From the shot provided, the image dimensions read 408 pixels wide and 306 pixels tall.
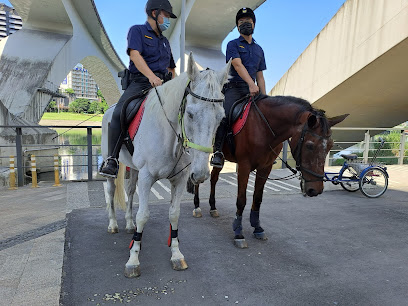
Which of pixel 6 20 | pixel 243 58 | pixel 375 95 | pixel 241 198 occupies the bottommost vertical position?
pixel 241 198

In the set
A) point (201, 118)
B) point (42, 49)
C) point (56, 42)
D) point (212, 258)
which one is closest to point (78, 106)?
point (56, 42)

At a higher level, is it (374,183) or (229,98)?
(229,98)

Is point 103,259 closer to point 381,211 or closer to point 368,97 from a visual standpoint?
point 381,211

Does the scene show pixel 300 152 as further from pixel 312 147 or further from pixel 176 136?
pixel 176 136

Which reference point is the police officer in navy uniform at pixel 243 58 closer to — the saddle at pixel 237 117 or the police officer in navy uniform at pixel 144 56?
the saddle at pixel 237 117

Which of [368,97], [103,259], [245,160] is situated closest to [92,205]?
[103,259]

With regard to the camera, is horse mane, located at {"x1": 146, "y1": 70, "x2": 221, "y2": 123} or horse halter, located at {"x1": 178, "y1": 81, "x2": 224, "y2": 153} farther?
horse mane, located at {"x1": 146, "y1": 70, "x2": 221, "y2": 123}

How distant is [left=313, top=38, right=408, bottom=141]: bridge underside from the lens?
Result: 993 cm

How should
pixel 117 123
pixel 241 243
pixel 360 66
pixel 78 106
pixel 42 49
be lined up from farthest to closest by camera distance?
pixel 78 106, pixel 42 49, pixel 360 66, pixel 241 243, pixel 117 123

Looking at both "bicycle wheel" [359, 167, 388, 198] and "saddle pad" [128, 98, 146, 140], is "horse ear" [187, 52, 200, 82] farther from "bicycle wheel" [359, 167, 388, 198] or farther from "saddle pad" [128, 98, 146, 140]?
"bicycle wheel" [359, 167, 388, 198]

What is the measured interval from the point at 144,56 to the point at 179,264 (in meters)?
2.44

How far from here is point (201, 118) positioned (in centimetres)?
231

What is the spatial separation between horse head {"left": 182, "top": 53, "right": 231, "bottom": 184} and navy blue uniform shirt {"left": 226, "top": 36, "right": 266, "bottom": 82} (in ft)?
5.95

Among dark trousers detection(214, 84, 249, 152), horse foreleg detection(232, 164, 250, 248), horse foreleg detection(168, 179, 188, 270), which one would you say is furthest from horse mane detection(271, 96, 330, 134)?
horse foreleg detection(168, 179, 188, 270)
